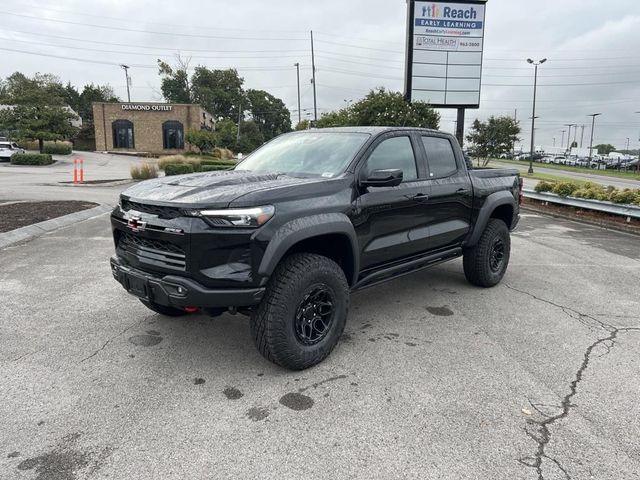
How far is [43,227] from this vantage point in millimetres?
8844

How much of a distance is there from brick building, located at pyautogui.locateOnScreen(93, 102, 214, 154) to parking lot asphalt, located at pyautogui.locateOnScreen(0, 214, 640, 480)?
50448mm

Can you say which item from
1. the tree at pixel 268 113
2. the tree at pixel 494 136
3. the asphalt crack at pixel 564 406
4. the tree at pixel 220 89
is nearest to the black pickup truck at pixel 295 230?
the asphalt crack at pixel 564 406

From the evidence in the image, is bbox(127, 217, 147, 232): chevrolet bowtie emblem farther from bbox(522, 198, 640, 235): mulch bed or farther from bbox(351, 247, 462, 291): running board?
bbox(522, 198, 640, 235): mulch bed

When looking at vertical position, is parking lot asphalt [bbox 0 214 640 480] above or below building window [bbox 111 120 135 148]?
below

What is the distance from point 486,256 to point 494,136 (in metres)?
27.9

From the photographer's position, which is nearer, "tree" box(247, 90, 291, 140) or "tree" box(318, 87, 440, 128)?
"tree" box(318, 87, 440, 128)

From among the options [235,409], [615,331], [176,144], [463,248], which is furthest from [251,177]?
[176,144]

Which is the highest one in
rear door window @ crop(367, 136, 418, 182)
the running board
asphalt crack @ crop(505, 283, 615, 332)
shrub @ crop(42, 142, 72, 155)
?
shrub @ crop(42, 142, 72, 155)

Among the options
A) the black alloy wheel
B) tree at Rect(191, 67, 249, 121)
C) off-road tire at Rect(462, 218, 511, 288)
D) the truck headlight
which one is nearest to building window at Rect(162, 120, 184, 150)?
tree at Rect(191, 67, 249, 121)

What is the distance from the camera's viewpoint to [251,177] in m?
3.85

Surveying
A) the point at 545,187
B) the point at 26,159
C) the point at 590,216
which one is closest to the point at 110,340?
the point at 590,216

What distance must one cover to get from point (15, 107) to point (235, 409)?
4760cm

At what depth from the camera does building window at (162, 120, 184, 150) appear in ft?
173

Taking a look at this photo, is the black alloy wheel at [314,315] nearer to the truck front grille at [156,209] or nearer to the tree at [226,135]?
the truck front grille at [156,209]
